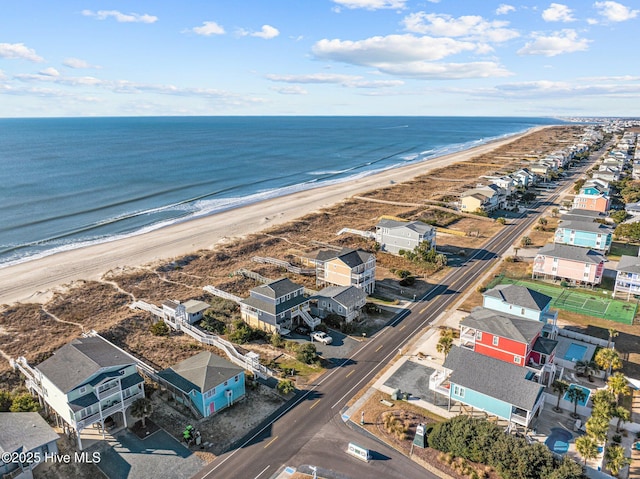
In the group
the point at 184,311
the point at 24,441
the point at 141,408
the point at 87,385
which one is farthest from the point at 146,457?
the point at 184,311

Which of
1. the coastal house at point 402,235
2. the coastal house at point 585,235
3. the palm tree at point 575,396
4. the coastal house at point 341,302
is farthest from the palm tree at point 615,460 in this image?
the coastal house at point 585,235

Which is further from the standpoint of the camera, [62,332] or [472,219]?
[472,219]

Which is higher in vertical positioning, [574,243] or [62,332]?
[574,243]

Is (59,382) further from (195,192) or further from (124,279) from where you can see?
(195,192)

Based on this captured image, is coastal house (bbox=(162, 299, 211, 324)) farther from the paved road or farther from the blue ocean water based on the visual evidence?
the blue ocean water

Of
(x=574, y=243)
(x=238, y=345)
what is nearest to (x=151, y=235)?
(x=238, y=345)

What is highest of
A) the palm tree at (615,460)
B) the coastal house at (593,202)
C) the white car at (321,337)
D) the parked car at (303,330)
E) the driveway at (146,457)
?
the coastal house at (593,202)

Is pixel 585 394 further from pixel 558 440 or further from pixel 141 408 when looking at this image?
pixel 141 408

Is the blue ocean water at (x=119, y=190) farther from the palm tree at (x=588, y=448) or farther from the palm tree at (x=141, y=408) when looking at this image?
the palm tree at (x=588, y=448)
